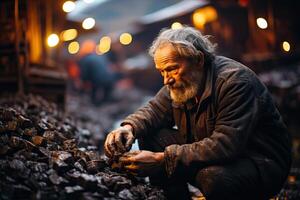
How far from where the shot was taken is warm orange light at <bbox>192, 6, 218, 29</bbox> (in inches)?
642

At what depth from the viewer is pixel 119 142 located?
16.2ft

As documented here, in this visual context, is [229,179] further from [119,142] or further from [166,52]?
[166,52]

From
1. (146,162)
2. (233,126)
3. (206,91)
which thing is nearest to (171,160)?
(146,162)

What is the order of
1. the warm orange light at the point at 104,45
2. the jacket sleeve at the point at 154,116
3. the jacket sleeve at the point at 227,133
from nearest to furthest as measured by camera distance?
1. the jacket sleeve at the point at 227,133
2. the jacket sleeve at the point at 154,116
3. the warm orange light at the point at 104,45

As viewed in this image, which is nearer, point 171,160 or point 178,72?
point 171,160

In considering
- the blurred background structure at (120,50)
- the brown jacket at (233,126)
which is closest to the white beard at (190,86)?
the brown jacket at (233,126)

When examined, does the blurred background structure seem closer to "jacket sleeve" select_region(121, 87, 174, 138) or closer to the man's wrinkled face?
"jacket sleeve" select_region(121, 87, 174, 138)

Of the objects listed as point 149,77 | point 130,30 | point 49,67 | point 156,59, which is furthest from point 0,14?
point 130,30

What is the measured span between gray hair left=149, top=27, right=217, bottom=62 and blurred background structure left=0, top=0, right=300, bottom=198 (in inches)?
103

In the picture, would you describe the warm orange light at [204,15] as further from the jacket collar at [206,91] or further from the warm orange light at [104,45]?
the jacket collar at [206,91]

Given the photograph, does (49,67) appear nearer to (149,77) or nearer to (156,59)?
Result: (156,59)

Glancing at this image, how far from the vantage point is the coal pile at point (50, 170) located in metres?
4.02

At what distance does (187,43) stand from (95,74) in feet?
43.4

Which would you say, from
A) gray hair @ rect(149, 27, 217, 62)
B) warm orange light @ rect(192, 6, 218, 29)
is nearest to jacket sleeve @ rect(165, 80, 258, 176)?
gray hair @ rect(149, 27, 217, 62)
